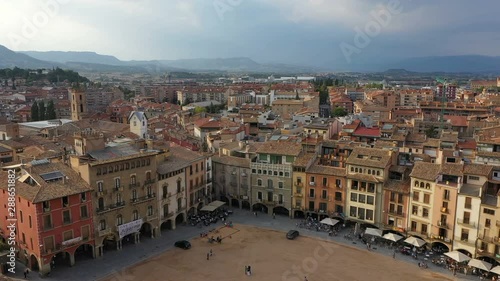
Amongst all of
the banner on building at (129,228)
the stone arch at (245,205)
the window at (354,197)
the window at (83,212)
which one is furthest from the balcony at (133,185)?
the window at (354,197)

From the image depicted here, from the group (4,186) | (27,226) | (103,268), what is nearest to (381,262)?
(103,268)

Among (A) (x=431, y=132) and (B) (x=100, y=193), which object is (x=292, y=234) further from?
(A) (x=431, y=132)

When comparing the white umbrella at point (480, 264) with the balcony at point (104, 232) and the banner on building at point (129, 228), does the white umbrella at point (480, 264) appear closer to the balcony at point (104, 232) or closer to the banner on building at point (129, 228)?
the banner on building at point (129, 228)

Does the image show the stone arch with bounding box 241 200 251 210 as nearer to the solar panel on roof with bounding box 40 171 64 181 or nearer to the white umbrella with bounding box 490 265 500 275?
the solar panel on roof with bounding box 40 171 64 181

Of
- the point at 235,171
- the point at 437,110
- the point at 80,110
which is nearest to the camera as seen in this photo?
the point at 235,171

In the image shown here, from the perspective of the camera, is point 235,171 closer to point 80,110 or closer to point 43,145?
point 43,145
